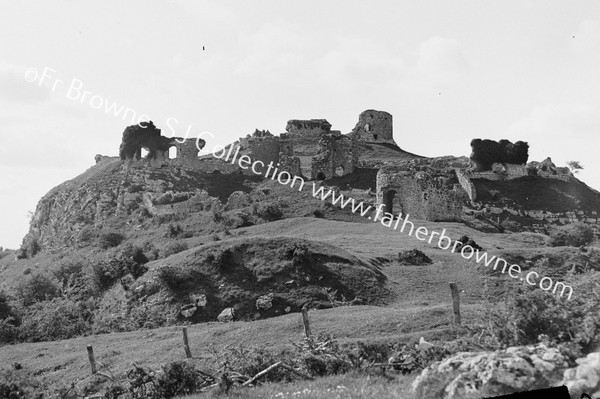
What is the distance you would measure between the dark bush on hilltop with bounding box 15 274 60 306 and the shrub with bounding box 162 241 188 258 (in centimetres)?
661

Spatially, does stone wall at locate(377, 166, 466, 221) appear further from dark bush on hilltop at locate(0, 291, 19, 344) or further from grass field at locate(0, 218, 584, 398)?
dark bush on hilltop at locate(0, 291, 19, 344)

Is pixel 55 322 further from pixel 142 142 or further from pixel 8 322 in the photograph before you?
pixel 142 142

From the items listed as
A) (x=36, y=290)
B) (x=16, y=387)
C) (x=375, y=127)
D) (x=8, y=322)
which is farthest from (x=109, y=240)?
(x=375, y=127)

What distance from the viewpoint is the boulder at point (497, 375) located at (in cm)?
1315

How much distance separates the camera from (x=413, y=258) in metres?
38.3

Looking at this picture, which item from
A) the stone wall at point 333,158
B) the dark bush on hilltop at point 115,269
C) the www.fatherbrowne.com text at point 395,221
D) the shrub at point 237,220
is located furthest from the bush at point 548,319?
the stone wall at point 333,158

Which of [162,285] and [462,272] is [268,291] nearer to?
[162,285]

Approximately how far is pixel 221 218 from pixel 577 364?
4095cm

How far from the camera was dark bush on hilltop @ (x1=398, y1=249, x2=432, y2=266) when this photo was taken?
1497 inches

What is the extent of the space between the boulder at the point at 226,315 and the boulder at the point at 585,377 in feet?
67.4

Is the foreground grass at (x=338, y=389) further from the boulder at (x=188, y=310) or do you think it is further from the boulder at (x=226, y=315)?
the boulder at (x=188, y=310)

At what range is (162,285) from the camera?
35.0 metres

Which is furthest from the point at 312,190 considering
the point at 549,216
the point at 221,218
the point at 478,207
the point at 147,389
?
the point at 147,389

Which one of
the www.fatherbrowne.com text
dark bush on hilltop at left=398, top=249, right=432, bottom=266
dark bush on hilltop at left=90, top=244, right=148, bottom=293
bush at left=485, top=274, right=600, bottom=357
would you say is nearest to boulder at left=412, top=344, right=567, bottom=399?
bush at left=485, top=274, right=600, bottom=357
